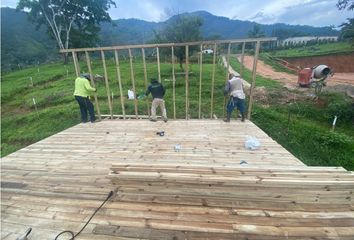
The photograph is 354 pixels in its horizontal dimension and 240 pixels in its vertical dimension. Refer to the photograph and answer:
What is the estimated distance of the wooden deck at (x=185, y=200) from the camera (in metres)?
2.77

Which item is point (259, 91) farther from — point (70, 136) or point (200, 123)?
point (70, 136)

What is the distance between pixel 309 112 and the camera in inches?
424

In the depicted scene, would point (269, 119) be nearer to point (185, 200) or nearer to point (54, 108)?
point (185, 200)

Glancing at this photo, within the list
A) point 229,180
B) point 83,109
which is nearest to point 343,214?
point 229,180

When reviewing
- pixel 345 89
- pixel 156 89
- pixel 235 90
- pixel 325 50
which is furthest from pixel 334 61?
pixel 156 89

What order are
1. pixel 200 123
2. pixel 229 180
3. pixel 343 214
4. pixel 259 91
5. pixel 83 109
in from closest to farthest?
pixel 343 214 → pixel 229 180 → pixel 200 123 → pixel 83 109 → pixel 259 91

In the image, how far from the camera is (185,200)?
3.28 m

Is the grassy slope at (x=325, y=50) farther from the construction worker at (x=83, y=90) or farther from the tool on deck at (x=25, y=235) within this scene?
the tool on deck at (x=25, y=235)

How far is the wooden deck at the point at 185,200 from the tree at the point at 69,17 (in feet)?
92.5

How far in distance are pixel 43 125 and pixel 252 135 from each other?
9.42 meters

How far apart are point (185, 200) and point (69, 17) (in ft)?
107

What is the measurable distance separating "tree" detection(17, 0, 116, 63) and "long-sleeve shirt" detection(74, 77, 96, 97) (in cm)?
2424

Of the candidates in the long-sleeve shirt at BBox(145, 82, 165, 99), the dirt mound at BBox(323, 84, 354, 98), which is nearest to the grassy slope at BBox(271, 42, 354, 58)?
the dirt mound at BBox(323, 84, 354, 98)

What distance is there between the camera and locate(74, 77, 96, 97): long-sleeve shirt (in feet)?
23.1
